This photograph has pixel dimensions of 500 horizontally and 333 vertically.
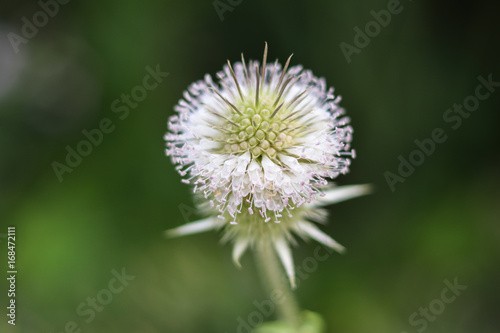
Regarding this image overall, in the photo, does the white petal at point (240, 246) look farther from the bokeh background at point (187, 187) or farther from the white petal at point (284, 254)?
the bokeh background at point (187, 187)

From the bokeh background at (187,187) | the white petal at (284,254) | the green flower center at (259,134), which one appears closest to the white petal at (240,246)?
the white petal at (284,254)

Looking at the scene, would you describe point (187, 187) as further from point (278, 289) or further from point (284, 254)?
point (284, 254)

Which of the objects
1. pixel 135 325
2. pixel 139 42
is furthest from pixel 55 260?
pixel 139 42

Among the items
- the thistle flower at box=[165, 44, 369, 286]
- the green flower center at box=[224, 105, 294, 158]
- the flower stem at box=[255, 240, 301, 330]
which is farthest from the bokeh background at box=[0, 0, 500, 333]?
the green flower center at box=[224, 105, 294, 158]

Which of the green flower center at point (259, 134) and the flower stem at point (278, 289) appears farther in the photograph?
the flower stem at point (278, 289)

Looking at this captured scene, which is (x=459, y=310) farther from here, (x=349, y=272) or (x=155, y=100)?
(x=155, y=100)

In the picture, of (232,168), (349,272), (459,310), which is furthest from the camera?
(349,272)

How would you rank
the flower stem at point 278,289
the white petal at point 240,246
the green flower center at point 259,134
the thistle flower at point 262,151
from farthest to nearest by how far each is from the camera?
the flower stem at point 278,289
the white petal at point 240,246
the green flower center at point 259,134
the thistle flower at point 262,151
